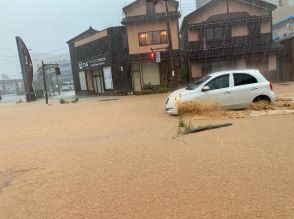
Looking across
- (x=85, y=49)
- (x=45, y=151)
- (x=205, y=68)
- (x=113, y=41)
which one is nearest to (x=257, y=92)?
(x=45, y=151)

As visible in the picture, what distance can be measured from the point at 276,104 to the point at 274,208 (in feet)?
28.1

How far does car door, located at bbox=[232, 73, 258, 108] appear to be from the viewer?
1095 centimetres

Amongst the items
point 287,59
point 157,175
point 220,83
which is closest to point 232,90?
point 220,83

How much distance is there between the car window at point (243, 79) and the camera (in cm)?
1106

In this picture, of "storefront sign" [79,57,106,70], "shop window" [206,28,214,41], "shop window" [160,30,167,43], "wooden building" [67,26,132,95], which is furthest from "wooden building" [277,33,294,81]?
"storefront sign" [79,57,106,70]

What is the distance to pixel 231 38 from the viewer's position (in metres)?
29.7

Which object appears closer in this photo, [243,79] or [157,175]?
[157,175]

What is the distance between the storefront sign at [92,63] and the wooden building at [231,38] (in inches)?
334

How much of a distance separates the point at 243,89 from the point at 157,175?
22.1 feet

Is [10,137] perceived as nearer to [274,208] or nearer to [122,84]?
[274,208]

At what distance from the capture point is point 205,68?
29.9 metres

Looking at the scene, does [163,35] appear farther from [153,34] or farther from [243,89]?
[243,89]

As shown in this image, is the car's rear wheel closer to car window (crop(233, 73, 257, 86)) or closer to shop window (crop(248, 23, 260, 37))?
car window (crop(233, 73, 257, 86))

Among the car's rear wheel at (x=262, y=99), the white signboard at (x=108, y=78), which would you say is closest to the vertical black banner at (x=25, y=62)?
the white signboard at (x=108, y=78)
